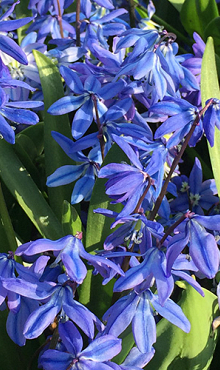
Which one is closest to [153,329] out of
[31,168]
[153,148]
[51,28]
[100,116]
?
[153,148]

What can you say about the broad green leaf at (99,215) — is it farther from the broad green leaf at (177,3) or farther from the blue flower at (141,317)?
the broad green leaf at (177,3)

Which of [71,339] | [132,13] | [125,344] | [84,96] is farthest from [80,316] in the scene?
[132,13]

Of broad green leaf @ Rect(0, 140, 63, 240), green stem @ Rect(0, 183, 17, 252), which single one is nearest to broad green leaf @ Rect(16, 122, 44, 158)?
broad green leaf @ Rect(0, 140, 63, 240)

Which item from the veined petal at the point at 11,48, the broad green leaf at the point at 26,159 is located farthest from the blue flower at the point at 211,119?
the broad green leaf at the point at 26,159

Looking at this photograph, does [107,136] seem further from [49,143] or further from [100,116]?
[49,143]

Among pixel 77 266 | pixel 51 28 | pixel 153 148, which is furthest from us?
pixel 51 28

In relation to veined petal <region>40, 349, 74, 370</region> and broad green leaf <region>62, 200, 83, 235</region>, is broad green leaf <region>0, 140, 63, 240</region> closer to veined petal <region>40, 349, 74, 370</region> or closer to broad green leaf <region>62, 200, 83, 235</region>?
broad green leaf <region>62, 200, 83, 235</region>
